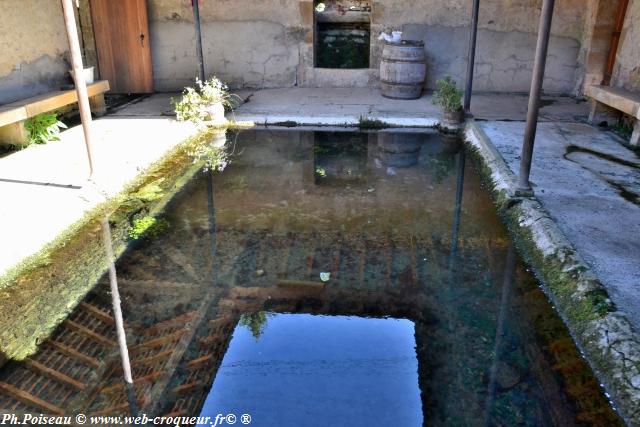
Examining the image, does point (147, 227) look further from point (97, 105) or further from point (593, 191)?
point (97, 105)

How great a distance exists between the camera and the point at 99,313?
3.66 m

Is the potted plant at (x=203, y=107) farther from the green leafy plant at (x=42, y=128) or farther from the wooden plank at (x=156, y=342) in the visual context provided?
the wooden plank at (x=156, y=342)

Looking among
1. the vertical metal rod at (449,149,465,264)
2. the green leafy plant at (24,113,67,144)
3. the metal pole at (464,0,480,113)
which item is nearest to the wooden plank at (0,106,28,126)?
the green leafy plant at (24,113,67,144)

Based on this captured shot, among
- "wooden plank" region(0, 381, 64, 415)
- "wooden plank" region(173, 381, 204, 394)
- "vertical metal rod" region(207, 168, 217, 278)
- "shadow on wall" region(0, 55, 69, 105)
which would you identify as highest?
"shadow on wall" region(0, 55, 69, 105)

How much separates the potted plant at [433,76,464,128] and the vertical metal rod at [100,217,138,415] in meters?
4.82

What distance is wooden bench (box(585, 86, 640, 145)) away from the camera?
20.8 feet

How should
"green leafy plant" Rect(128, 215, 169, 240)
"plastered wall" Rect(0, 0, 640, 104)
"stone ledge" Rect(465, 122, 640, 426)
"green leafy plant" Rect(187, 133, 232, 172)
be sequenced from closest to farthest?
"stone ledge" Rect(465, 122, 640, 426)
"green leafy plant" Rect(128, 215, 169, 240)
"green leafy plant" Rect(187, 133, 232, 172)
"plastered wall" Rect(0, 0, 640, 104)

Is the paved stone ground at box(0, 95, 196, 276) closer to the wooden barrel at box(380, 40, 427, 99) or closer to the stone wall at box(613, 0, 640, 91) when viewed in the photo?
the wooden barrel at box(380, 40, 427, 99)

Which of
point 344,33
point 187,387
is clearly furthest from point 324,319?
point 344,33

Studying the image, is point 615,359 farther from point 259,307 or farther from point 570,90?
point 570,90

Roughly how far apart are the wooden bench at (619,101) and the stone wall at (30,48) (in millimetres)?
7315

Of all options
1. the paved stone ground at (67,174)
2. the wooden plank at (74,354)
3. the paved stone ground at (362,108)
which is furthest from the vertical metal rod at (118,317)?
the paved stone ground at (362,108)

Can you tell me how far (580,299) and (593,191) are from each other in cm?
201

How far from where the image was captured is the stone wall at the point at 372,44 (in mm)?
9445
